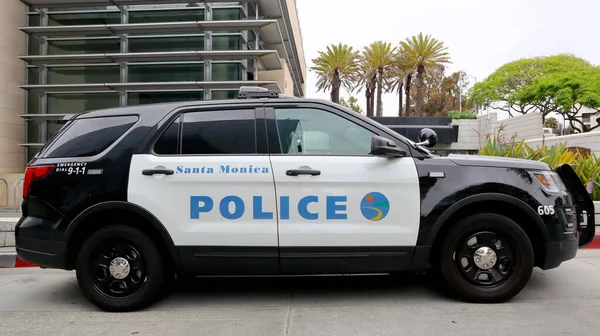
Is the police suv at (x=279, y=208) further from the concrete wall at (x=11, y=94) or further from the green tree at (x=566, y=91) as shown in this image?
the green tree at (x=566, y=91)

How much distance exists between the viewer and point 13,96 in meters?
14.8

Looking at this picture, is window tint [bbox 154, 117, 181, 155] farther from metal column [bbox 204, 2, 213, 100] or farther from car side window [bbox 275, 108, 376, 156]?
metal column [bbox 204, 2, 213, 100]

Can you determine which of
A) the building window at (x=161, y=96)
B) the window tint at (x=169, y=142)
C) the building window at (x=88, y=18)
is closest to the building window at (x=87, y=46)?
the building window at (x=88, y=18)

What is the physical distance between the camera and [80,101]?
1530 centimetres

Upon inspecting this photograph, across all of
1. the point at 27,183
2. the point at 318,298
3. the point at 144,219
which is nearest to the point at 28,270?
the point at 27,183

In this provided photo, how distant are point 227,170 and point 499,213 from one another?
2.54 m

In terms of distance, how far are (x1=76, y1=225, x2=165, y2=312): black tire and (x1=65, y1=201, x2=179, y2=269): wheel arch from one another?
82 mm

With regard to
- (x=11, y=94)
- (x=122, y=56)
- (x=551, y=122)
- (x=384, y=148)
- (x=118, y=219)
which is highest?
(x=551, y=122)

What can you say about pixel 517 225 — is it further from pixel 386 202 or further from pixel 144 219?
pixel 144 219

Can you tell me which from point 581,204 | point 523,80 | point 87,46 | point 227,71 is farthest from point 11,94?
point 523,80

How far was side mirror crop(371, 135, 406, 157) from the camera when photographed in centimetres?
380

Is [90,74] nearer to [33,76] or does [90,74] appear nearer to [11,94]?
[33,76]

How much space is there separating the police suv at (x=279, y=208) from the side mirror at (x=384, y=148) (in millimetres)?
10

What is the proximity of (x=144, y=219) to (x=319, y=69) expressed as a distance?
36.4 m
